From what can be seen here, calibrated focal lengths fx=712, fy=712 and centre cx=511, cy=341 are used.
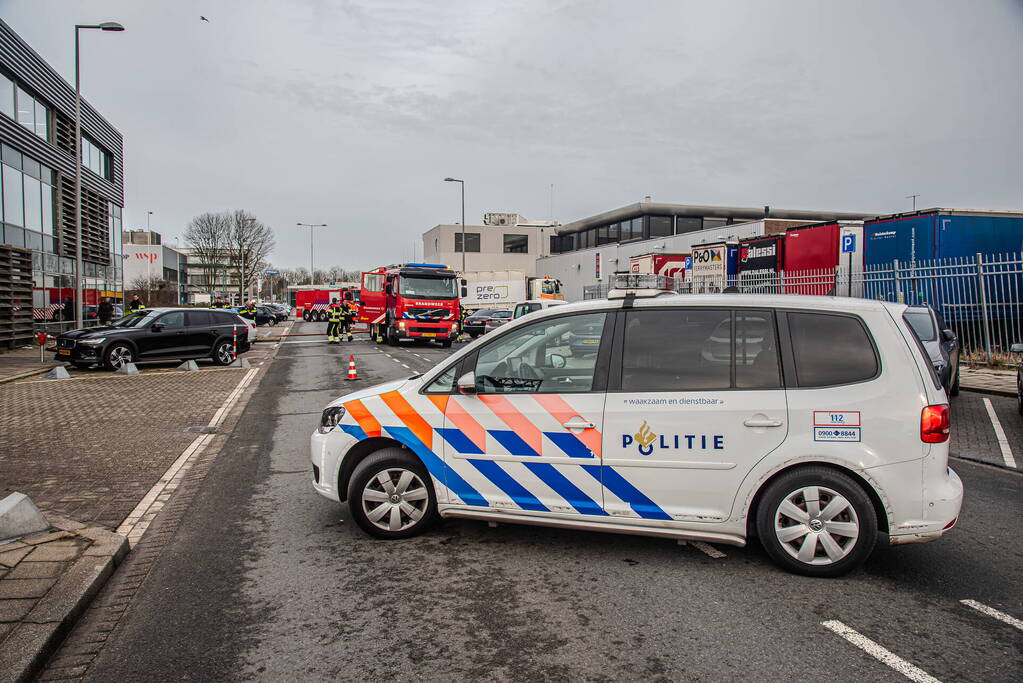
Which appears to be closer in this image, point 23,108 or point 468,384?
point 468,384

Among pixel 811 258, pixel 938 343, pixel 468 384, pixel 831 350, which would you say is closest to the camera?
pixel 831 350

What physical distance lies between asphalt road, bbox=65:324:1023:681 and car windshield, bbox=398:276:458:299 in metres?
21.5

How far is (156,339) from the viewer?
17.8 meters

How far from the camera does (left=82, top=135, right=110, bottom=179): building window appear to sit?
33.6m

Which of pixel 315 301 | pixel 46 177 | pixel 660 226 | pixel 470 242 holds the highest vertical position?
pixel 470 242

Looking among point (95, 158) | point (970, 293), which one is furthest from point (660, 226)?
point (970, 293)

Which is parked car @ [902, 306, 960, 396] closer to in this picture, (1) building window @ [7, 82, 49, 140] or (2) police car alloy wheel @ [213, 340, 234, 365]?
(2) police car alloy wheel @ [213, 340, 234, 365]

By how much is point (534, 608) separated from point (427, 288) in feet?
77.8

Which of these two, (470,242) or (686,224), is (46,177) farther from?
(470,242)

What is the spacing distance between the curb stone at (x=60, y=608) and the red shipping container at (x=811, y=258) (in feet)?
64.9

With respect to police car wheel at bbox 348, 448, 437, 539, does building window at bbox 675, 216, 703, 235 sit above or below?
above

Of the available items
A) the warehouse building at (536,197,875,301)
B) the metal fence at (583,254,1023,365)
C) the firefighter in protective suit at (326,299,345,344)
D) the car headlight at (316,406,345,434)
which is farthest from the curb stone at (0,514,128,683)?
the warehouse building at (536,197,875,301)

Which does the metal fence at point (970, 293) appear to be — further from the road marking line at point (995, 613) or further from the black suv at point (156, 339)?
the black suv at point (156, 339)

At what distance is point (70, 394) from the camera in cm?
1301
